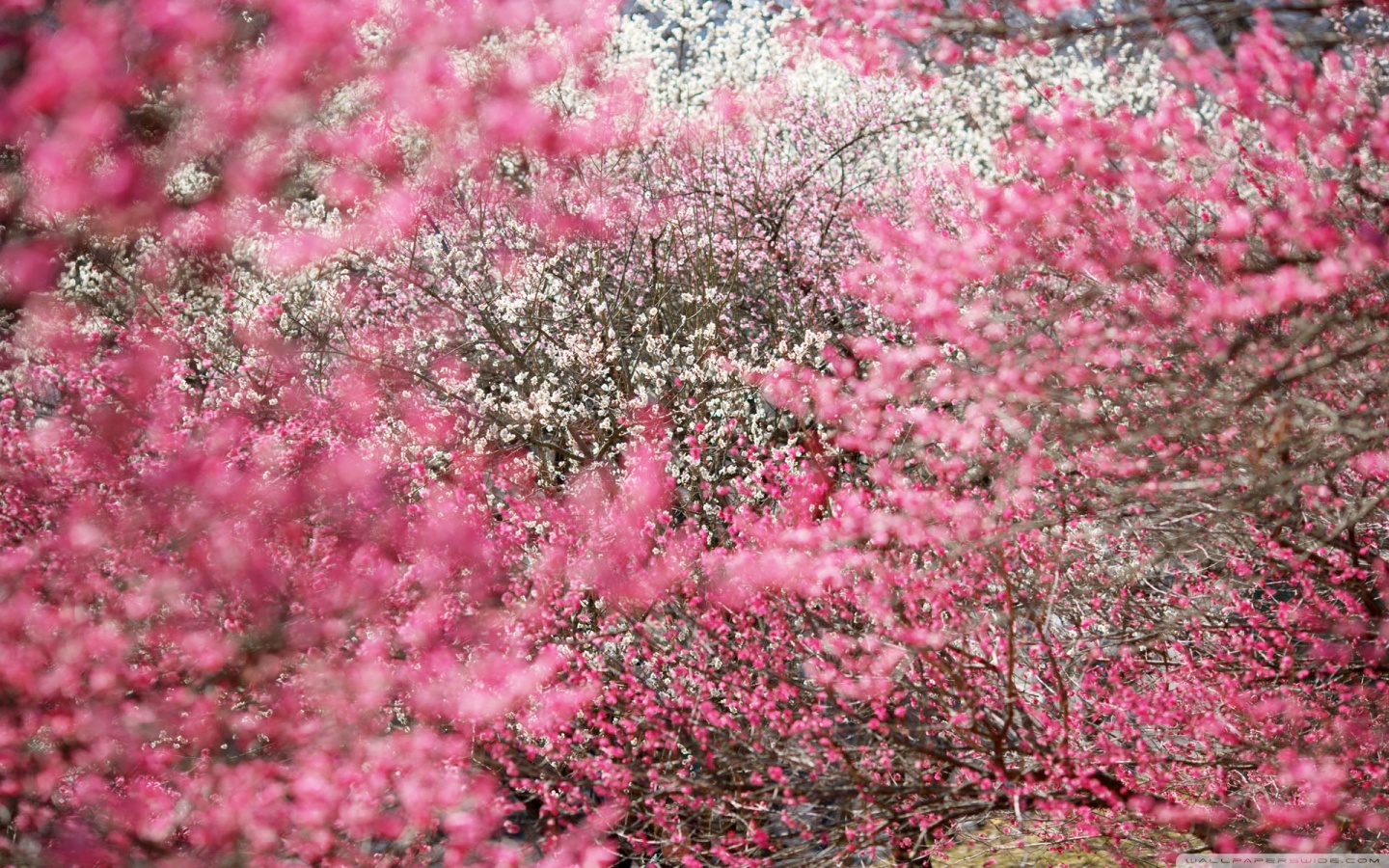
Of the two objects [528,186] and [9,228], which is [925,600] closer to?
[528,186]

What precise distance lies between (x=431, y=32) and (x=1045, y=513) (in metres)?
9.83

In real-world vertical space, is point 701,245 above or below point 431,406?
above

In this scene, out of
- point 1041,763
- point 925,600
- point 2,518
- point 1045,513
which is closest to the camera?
point 1041,763

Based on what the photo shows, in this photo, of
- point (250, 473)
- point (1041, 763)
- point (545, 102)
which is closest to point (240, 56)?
point (545, 102)

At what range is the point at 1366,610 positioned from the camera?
205 inches

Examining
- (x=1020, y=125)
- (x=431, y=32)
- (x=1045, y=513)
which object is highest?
(x=431, y=32)

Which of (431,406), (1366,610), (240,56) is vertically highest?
(240,56)

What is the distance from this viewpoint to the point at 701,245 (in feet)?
34.4

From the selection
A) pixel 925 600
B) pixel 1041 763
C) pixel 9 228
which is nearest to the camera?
pixel 1041 763

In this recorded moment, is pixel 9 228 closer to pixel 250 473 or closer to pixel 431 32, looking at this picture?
pixel 250 473

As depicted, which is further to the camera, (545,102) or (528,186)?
(545,102)

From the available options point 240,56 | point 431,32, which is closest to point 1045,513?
point 240,56

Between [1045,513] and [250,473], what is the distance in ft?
20.6

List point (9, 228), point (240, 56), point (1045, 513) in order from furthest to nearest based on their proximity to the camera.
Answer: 1. point (240, 56)
2. point (9, 228)
3. point (1045, 513)
